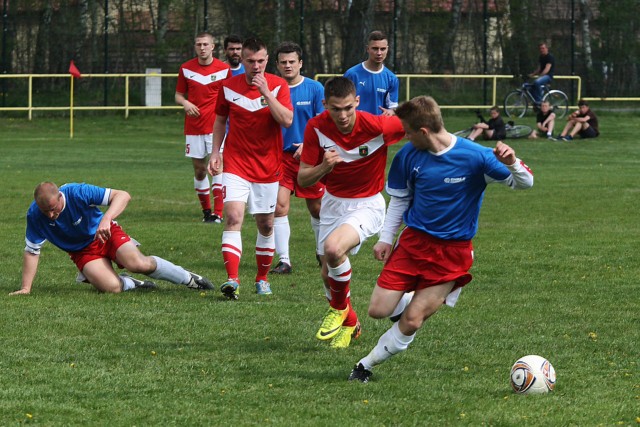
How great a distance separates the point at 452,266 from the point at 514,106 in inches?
1018

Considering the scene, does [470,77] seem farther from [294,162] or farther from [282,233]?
[282,233]

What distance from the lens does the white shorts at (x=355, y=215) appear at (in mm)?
7988

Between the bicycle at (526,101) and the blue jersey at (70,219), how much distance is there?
22821 mm

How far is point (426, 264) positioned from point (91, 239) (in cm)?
399

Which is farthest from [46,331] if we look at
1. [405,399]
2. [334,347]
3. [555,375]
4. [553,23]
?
[553,23]

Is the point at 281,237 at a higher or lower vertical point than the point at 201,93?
lower

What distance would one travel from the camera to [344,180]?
8.16m

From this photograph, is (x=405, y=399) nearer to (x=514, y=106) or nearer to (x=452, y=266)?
(x=452, y=266)

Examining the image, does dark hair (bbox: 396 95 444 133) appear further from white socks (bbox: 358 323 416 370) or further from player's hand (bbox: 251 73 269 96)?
player's hand (bbox: 251 73 269 96)

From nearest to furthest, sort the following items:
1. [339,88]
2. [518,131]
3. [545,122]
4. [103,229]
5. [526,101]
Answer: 1. [339,88]
2. [103,229]
3. [518,131]
4. [545,122]
5. [526,101]

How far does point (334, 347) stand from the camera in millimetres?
7707

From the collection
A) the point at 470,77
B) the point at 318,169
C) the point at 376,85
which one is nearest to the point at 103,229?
the point at 318,169

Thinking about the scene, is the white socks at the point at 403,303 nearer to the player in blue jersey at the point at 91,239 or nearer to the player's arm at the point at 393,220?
the player's arm at the point at 393,220

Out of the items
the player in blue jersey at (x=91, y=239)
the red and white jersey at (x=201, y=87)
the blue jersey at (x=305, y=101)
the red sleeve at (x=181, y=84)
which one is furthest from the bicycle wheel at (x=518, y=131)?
the player in blue jersey at (x=91, y=239)
